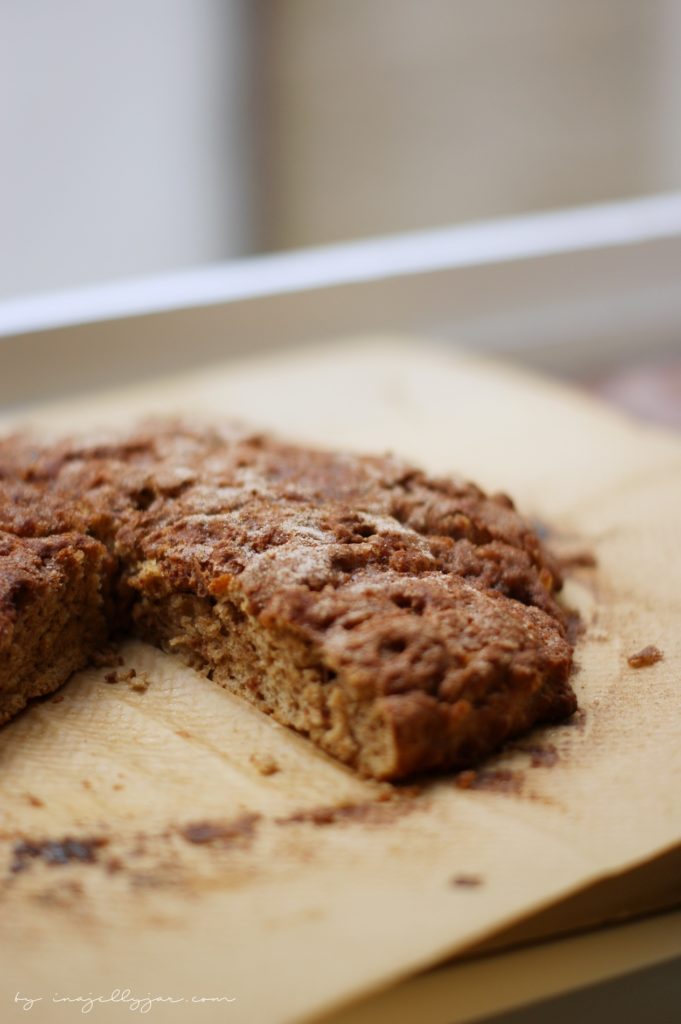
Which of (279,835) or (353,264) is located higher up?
(353,264)

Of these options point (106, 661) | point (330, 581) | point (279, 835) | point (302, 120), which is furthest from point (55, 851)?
point (302, 120)

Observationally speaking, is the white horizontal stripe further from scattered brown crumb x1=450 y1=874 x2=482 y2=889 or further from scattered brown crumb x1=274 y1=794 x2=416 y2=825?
scattered brown crumb x1=450 y1=874 x2=482 y2=889

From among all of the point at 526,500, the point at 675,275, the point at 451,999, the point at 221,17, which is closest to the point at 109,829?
the point at 451,999

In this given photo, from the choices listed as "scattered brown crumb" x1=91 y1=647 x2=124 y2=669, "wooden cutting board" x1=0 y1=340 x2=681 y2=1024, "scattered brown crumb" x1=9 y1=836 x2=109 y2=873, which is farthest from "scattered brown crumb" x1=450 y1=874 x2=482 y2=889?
"scattered brown crumb" x1=91 y1=647 x2=124 y2=669

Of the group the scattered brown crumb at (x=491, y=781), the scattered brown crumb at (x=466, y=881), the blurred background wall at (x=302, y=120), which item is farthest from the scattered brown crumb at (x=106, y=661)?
the blurred background wall at (x=302, y=120)

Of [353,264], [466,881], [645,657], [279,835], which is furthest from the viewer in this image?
[353,264]

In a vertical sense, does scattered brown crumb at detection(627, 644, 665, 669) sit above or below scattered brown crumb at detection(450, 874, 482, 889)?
above

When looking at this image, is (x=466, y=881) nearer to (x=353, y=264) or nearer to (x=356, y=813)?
(x=356, y=813)

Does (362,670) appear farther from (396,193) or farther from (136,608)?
(396,193)
